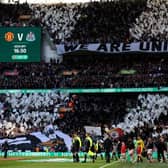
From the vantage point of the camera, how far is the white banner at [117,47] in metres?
48.3

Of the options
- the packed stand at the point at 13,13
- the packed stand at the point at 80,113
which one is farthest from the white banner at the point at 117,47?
the packed stand at the point at 13,13

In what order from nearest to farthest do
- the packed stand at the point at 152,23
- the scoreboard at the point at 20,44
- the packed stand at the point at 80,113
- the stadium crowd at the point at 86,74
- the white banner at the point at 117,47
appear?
the packed stand at the point at 80,113, the stadium crowd at the point at 86,74, the white banner at the point at 117,47, the packed stand at the point at 152,23, the scoreboard at the point at 20,44

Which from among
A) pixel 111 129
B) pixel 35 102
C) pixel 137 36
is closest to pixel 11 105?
pixel 35 102

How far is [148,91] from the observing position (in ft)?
148

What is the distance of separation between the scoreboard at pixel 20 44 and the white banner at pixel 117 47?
6.79 ft

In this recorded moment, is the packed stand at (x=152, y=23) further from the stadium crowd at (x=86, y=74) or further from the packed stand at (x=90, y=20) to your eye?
the stadium crowd at (x=86, y=74)

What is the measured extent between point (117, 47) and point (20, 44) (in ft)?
28.2

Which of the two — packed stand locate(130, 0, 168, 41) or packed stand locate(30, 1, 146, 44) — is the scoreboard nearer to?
packed stand locate(30, 1, 146, 44)

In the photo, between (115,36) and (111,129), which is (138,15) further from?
(111,129)

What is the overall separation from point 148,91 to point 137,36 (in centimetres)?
702

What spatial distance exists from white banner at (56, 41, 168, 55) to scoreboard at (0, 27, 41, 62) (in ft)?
6.79

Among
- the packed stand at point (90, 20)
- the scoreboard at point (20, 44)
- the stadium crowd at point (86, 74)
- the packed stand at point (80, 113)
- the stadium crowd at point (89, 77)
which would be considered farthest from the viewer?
the packed stand at point (90, 20)

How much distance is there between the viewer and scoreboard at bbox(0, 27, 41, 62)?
167 ft

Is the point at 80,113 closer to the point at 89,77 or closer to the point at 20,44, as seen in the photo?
the point at 89,77
